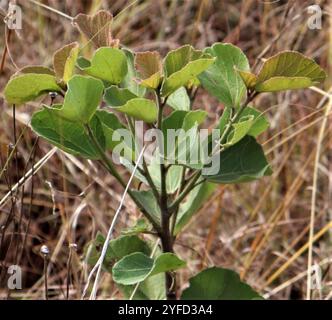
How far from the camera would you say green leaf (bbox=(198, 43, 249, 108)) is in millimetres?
885

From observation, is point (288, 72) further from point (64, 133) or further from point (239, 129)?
point (64, 133)

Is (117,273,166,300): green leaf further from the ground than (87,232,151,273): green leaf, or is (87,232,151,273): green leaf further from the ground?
(87,232,151,273): green leaf

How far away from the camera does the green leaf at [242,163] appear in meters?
0.90

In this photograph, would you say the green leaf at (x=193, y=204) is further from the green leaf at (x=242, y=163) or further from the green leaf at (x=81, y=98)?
the green leaf at (x=81, y=98)

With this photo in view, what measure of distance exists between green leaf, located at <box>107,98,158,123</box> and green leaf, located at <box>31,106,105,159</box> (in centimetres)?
8

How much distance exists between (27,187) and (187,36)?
2.23ft

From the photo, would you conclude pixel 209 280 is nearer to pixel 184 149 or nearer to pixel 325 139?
pixel 184 149

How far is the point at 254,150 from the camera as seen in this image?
0.94 m

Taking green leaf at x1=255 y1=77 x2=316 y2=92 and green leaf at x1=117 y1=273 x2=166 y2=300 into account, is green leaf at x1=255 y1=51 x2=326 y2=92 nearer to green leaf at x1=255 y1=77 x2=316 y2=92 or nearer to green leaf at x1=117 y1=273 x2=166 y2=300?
green leaf at x1=255 y1=77 x2=316 y2=92

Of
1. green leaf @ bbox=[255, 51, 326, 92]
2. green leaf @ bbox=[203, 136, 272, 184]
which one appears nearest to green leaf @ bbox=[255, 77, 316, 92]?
green leaf @ bbox=[255, 51, 326, 92]

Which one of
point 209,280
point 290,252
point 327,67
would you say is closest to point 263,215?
point 290,252

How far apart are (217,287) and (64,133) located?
0.93ft

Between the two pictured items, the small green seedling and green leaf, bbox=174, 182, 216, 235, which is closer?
the small green seedling

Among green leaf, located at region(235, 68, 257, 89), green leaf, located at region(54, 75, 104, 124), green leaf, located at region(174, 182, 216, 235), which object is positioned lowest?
green leaf, located at region(174, 182, 216, 235)
